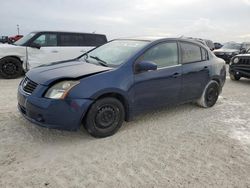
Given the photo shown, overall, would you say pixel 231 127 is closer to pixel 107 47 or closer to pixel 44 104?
pixel 107 47

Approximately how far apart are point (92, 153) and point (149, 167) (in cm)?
81

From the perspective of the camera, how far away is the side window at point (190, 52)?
4883 millimetres

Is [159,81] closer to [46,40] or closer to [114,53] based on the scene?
[114,53]

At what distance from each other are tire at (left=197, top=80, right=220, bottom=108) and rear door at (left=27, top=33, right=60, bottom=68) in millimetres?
5476

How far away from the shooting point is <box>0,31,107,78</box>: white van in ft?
27.1

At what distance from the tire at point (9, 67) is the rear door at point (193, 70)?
19.3ft

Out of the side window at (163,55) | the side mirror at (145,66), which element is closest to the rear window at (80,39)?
the side window at (163,55)

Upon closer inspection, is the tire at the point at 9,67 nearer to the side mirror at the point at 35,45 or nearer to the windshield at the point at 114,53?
the side mirror at the point at 35,45

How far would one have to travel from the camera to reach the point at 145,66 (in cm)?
395

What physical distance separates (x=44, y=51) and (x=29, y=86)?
5.28 m

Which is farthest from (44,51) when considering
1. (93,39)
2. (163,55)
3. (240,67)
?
(240,67)

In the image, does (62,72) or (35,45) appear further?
(35,45)

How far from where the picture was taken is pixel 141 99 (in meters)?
4.15

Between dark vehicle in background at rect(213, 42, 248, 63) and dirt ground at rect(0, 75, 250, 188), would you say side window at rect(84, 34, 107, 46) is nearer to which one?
dirt ground at rect(0, 75, 250, 188)
